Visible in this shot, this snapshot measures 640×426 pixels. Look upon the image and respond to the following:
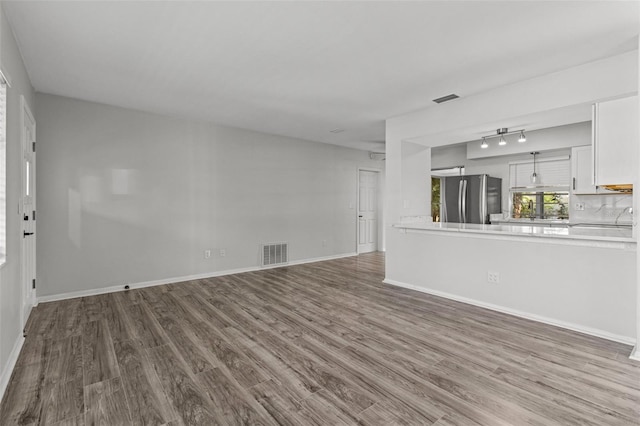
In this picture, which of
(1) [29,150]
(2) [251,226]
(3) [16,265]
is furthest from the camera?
(2) [251,226]

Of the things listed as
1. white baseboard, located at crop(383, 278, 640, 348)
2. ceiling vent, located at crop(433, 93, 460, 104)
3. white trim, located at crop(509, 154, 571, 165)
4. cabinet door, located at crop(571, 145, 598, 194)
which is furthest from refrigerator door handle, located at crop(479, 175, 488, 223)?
ceiling vent, located at crop(433, 93, 460, 104)

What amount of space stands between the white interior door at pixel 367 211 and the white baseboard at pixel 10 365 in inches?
239

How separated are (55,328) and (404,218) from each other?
14.1 feet

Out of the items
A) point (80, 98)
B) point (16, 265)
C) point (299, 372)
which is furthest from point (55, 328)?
point (80, 98)

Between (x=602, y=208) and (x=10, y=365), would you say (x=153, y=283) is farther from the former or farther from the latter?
(x=602, y=208)

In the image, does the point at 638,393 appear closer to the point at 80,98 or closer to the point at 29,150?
the point at 29,150

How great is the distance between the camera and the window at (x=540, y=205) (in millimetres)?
5304

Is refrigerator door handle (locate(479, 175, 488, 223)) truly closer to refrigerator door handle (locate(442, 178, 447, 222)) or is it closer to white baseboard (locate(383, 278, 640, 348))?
refrigerator door handle (locate(442, 178, 447, 222))

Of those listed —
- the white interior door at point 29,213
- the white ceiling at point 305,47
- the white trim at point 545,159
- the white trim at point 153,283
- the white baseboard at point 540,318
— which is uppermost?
the white ceiling at point 305,47

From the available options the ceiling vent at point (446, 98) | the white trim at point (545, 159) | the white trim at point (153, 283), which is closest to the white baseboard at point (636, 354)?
the ceiling vent at point (446, 98)

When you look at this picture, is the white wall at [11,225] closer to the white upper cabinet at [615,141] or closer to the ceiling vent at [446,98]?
the ceiling vent at [446,98]

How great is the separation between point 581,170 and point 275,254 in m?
5.21

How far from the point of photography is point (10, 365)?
7.43 feet

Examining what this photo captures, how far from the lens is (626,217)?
4.66 metres
